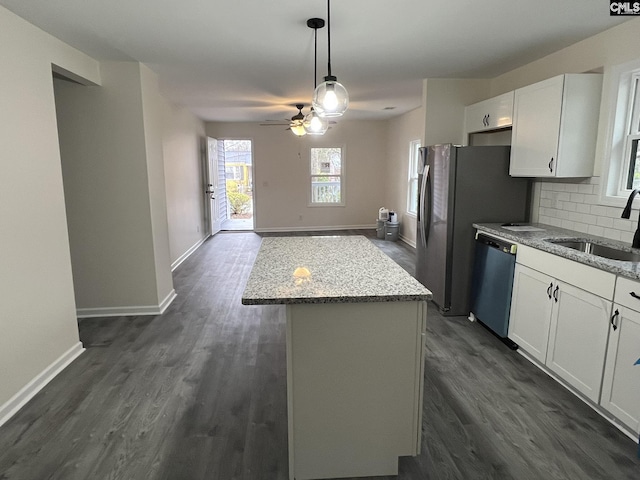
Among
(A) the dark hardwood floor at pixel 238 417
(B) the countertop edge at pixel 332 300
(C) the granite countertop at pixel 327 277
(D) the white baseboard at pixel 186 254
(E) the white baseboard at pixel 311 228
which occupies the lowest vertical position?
(A) the dark hardwood floor at pixel 238 417

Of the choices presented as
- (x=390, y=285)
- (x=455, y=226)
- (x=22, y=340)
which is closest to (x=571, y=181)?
Result: (x=455, y=226)

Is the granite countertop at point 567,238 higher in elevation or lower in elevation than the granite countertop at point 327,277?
higher

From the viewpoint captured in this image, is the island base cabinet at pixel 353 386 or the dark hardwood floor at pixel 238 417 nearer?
the island base cabinet at pixel 353 386

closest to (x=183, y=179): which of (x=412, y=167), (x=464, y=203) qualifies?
(x=412, y=167)

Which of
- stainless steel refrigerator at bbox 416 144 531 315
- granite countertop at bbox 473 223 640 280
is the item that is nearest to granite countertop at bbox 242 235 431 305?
granite countertop at bbox 473 223 640 280

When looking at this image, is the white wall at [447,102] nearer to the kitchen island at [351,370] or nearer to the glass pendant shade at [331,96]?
the glass pendant shade at [331,96]

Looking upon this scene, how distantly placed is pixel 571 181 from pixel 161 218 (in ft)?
12.3

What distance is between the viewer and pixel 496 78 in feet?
14.1

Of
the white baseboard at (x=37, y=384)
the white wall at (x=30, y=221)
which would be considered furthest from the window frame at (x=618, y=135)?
the white baseboard at (x=37, y=384)

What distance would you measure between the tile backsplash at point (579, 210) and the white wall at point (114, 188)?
142 inches

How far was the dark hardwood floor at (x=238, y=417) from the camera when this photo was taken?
1915mm

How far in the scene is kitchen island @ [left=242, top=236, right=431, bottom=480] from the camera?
172cm

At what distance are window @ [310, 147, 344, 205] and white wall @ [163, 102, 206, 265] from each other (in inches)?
93.5

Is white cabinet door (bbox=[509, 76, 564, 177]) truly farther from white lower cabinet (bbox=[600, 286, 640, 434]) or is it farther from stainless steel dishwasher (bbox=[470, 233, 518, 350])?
white lower cabinet (bbox=[600, 286, 640, 434])
